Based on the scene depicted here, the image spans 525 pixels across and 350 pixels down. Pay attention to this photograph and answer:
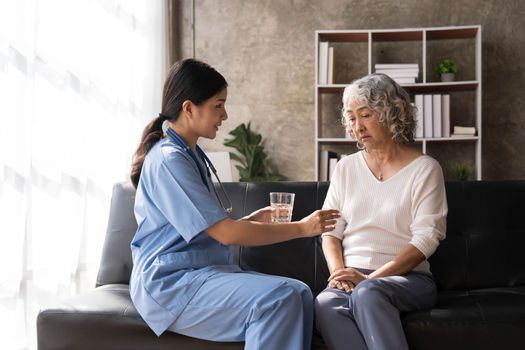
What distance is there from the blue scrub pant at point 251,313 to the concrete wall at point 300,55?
3167 mm

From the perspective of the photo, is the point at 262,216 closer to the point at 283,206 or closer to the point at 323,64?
the point at 283,206

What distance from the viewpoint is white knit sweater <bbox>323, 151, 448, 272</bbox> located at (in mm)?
2389

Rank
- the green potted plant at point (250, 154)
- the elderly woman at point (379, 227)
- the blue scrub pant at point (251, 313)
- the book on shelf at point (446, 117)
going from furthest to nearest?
the green potted plant at point (250, 154) < the book on shelf at point (446, 117) < the elderly woman at point (379, 227) < the blue scrub pant at point (251, 313)

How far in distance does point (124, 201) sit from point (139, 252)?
74 cm

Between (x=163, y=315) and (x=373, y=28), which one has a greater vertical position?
(x=373, y=28)

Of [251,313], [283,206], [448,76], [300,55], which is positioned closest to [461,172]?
[448,76]

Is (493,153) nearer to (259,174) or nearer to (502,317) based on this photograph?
(259,174)

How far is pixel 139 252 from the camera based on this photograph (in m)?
2.23

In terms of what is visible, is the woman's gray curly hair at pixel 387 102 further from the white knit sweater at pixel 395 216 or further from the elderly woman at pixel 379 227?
the white knit sweater at pixel 395 216

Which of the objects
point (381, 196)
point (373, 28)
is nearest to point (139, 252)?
point (381, 196)

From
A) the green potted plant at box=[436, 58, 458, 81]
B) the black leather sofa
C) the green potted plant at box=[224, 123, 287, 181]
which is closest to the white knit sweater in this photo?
the black leather sofa

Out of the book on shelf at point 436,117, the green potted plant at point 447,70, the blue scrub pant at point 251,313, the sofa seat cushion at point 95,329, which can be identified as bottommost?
the sofa seat cushion at point 95,329

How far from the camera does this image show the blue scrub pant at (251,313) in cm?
195

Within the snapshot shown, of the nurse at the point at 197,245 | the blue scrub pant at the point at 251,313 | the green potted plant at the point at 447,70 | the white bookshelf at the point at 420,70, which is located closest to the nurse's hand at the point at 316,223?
Answer: the nurse at the point at 197,245
